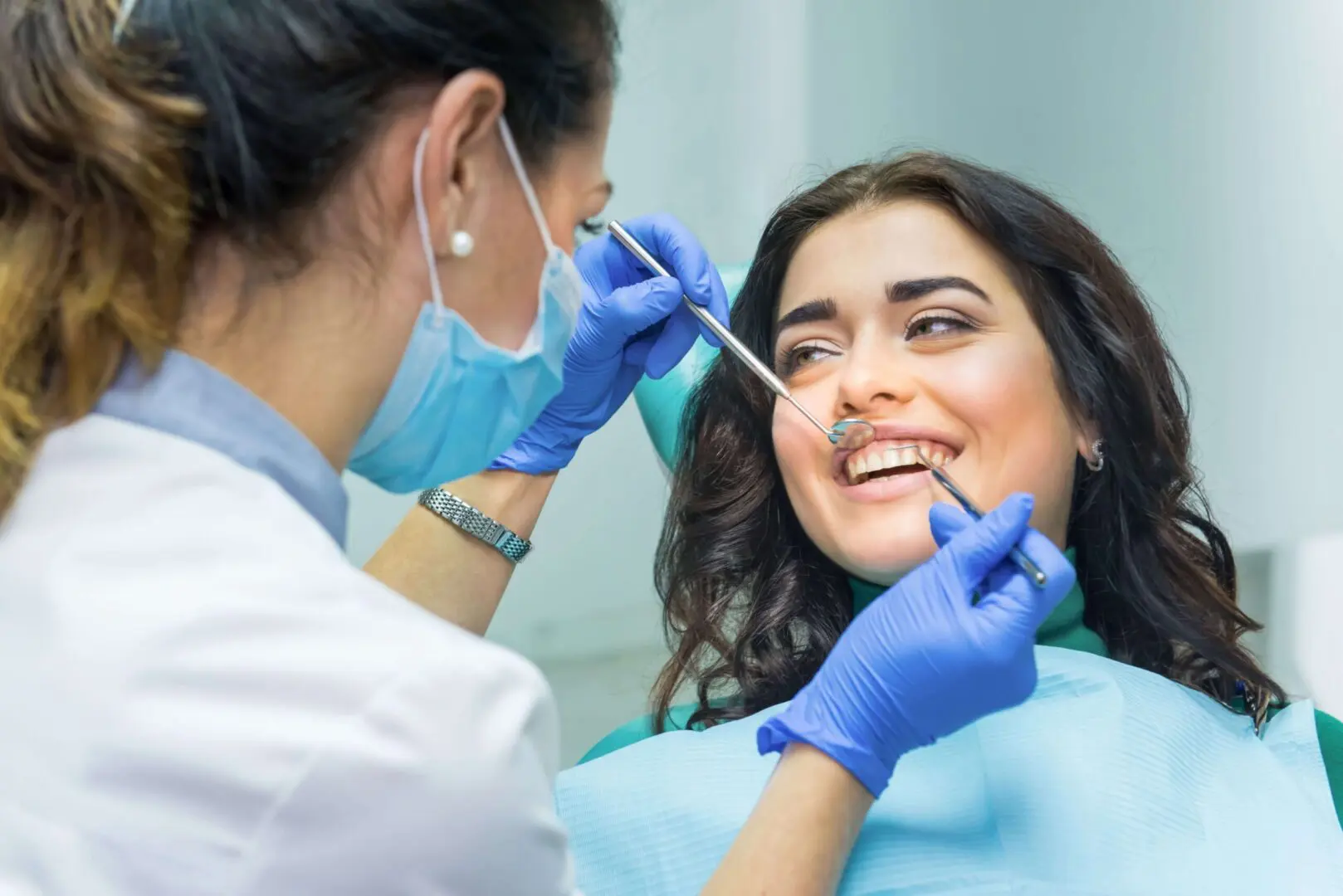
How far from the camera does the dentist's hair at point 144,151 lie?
79 centimetres

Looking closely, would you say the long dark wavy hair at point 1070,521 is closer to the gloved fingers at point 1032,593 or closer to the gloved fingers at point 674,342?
the gloved fingers at point 674,342

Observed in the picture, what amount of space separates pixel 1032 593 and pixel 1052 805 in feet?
0.83

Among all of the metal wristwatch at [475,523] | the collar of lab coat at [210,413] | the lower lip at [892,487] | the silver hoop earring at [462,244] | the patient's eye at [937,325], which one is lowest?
the metal wristwatch at [475,523]

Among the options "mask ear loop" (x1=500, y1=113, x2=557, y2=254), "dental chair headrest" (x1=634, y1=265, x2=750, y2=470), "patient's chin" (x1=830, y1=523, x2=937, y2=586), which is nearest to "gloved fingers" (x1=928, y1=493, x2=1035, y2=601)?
"patient's chin" (x1=830, y1=523, x2=937, y2=586)

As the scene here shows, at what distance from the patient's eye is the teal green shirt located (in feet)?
1.01

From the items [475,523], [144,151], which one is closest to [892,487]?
[475,523]

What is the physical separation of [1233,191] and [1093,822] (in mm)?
1061

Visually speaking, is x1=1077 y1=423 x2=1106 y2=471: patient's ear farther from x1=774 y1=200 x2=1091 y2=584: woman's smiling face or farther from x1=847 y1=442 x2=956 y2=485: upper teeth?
x1=847 y1=442 x2=956 y2=485: upper teeth

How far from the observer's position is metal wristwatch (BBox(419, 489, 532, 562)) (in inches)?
61.1

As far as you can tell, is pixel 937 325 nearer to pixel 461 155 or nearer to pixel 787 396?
pixel 787 396

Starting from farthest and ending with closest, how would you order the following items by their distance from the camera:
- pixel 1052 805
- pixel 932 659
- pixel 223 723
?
pixel 1052 805, pixel 932 659, pixel 223 723

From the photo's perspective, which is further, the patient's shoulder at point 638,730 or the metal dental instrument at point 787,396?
the patient's shoulder at point 638,730

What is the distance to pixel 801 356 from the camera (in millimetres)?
1603

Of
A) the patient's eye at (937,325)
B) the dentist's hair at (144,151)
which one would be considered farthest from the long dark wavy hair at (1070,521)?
the dentist's hair at (144,151)
